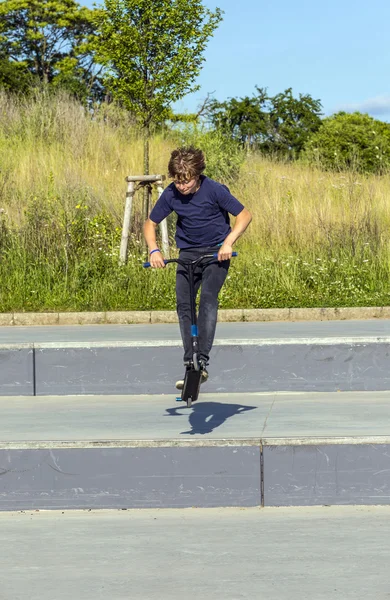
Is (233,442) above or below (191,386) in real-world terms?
below

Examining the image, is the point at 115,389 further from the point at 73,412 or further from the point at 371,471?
the point at 371,471

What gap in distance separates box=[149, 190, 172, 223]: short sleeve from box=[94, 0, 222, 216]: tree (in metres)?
13.8

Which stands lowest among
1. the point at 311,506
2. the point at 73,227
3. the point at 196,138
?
the point at 311,506

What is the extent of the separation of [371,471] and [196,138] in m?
22.0

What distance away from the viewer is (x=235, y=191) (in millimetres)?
22000

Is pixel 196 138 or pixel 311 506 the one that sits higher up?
pixel 196 138

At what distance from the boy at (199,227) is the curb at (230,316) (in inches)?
319

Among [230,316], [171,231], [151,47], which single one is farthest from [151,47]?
[230,316]

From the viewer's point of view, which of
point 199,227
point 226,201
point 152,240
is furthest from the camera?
point 152,240

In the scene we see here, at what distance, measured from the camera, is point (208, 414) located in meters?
7.74

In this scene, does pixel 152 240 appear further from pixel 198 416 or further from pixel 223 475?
pixel 223 475

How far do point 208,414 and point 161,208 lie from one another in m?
1.58

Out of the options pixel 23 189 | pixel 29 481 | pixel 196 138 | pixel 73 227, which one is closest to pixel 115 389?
pixel 29 481

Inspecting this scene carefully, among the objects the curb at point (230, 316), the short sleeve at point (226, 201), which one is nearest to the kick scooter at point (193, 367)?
the short sleeve at point (226, 201)
